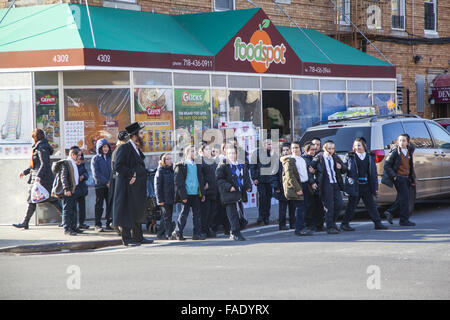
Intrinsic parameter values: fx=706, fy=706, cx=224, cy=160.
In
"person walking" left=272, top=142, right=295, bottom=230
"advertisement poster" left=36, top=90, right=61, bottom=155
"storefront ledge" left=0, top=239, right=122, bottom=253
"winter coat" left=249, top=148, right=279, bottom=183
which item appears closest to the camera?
"storefront ledge" left=0, top=239, right=122, bottom=253

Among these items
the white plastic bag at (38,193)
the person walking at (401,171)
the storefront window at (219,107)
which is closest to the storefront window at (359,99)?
the storefront window at (219,107)

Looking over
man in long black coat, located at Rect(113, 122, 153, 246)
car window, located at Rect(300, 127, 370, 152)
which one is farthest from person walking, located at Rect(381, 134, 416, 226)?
man in long black coat, located at Rect(113, 122, 153, 246)

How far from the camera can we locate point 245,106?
18125 millimetres

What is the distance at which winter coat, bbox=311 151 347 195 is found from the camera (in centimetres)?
1220

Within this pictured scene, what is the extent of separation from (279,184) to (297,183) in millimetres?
976

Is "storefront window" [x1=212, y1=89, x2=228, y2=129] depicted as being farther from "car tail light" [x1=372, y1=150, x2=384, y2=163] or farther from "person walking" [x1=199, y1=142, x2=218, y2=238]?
"car tail light" [x1=372, y1=150, x2=384, y2=163]

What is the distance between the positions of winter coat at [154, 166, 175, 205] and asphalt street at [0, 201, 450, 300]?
0.74m

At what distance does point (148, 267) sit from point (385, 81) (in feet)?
49.2

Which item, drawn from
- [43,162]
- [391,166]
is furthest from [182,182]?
[391,166]

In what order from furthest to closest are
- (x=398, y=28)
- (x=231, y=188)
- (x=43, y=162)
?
(x=398, y=28) < (x=43, y=162) < (x=231, y=188)

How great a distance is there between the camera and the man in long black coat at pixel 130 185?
11.4m

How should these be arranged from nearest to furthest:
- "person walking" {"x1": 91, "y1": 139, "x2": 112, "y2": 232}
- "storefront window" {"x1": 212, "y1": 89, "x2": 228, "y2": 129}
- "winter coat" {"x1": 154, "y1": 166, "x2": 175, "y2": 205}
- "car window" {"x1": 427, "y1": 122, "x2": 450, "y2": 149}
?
"winter coat" {"x1": 154, "y1": 166, "x2": 175, "y2": 205}
"person walking" {"x1": 91, "y1": 139, "x2": 112, "y2": 232}
"car window" {"x1": 427, "y1": 122, "x2": 450, "y2": 149}
"storefront window" {"x1": 212, "y1": 89, "x2": 228, "y2": 129}

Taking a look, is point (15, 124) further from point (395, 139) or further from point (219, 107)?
point (395, 139)
